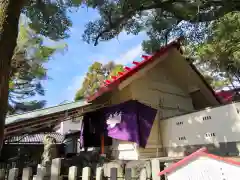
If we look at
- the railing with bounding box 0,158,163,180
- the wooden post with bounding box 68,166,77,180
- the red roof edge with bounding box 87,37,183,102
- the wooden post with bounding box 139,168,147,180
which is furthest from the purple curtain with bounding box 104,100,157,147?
the wooden post with bounding box 139,168,147,180

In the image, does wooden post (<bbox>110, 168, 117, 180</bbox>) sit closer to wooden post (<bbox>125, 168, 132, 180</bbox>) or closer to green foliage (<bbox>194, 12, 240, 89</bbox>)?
wooden post (<bbox>125, 168, 132, 180</bbox>)

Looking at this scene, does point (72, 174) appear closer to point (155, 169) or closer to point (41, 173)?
point (41, 173)

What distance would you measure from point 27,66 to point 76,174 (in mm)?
13246

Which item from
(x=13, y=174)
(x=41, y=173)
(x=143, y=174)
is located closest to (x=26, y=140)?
(x=13, y=174)

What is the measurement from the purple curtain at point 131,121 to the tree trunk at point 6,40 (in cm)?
496

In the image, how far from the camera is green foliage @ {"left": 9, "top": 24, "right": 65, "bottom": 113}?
14.7 metres

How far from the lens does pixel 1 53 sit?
3713 millimetres

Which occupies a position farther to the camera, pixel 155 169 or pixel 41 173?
pixel 41 173

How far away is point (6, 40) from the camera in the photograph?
12.6ft

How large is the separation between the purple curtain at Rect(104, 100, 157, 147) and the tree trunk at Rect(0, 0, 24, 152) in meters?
4.96

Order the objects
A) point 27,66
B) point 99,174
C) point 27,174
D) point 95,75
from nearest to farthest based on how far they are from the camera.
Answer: point 99,174, point 27,174, point 27,66, point 95,75

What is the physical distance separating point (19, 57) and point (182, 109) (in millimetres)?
10222

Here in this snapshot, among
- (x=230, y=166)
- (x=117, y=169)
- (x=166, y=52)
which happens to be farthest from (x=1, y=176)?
(x=166, y=52)

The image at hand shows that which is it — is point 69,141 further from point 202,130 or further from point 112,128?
point 202,130
